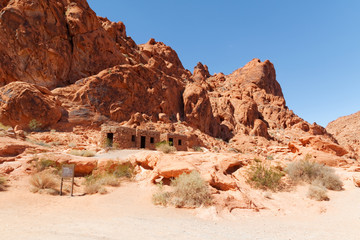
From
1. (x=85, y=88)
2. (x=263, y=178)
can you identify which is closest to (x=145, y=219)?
(x=263, y=178)

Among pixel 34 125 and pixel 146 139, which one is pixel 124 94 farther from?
pixel 34 125

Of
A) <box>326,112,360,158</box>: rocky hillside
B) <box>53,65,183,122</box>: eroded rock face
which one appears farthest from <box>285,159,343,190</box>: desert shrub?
<box>326,112,360,158</box>: rocky hillside

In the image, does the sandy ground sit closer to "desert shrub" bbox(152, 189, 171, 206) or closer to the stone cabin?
"desert shrub" bbox(152, 189, 171, 206)

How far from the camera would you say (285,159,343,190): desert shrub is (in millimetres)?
9391

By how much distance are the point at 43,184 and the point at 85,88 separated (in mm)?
18986

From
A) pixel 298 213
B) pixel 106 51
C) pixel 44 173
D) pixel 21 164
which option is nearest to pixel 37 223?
pixel 44 173

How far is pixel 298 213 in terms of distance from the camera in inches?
271

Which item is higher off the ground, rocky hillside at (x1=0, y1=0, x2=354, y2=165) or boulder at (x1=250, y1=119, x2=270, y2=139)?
rocky hillside at (x1=0, y1=0, x2=354, y2=165)

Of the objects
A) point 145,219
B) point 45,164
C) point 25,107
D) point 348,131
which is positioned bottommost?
point 145,219

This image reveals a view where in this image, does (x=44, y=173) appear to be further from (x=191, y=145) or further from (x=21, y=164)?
(x=191, y=145)

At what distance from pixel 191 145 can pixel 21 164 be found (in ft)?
58.6

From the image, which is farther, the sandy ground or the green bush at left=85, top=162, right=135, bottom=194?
the green bush at left=85, top=162, right=135, bottom=194

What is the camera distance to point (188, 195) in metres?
6.82

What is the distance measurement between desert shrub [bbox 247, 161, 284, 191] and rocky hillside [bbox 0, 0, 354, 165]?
6.66 metres
